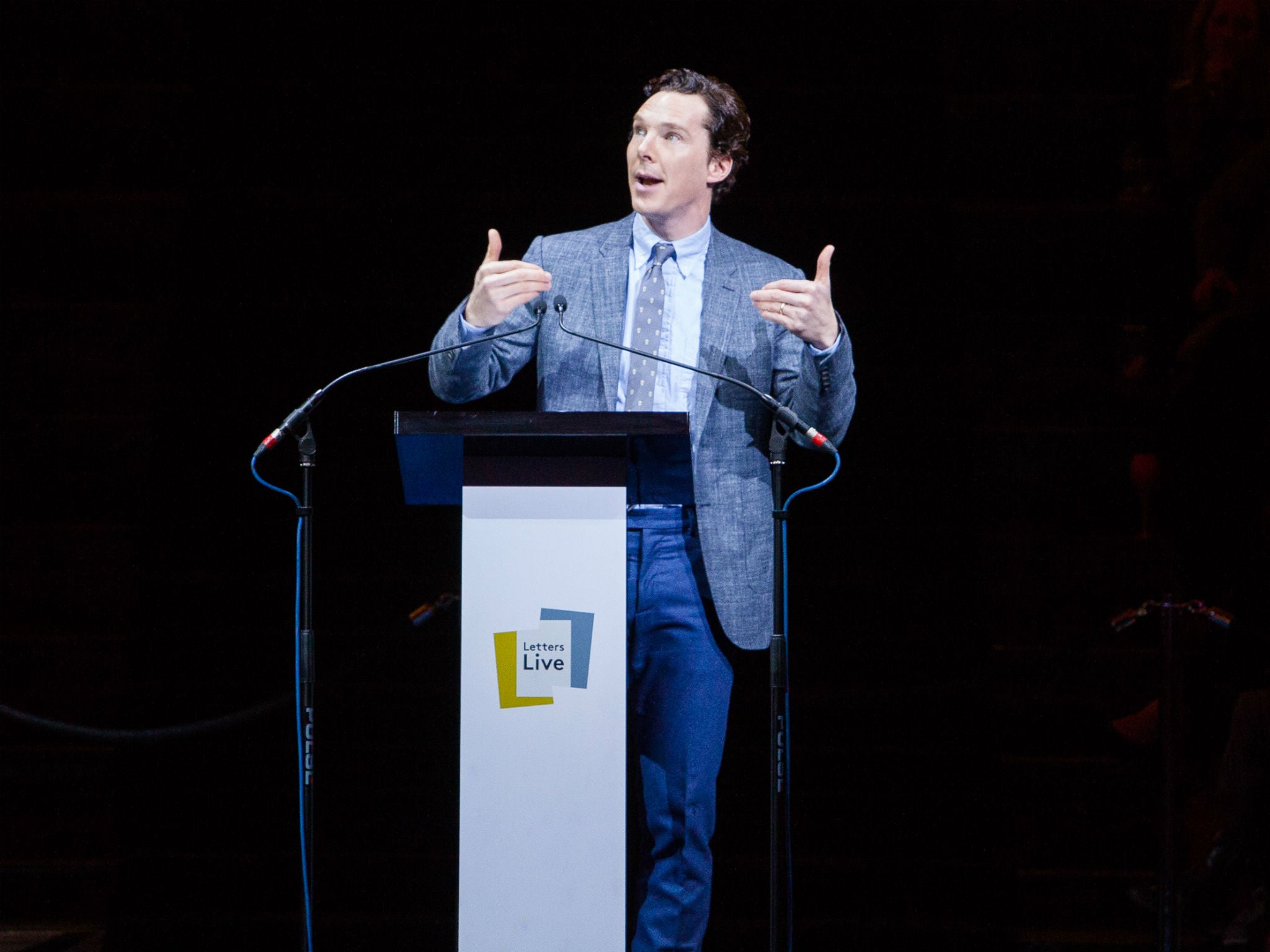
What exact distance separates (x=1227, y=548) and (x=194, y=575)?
115 inches

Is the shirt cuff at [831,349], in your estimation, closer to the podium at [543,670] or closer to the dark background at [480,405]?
the podium at [543,670]

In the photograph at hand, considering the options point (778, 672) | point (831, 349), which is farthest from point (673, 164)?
point (778, 672)

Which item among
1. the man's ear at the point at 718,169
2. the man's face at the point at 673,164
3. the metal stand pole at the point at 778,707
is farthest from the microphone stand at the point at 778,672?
the man's ear at the point at 718,169

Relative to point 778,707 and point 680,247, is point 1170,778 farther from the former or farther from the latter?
point 680,247

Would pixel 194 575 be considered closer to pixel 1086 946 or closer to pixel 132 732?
pixel 132 732

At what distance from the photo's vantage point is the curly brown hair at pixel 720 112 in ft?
9.42

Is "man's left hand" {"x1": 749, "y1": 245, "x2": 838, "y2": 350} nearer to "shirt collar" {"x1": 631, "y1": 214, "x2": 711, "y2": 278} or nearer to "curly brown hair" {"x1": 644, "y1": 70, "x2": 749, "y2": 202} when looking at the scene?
"shirt collar" {"x1": 631, "y1": 214, "x2": 711, "y2": 278}

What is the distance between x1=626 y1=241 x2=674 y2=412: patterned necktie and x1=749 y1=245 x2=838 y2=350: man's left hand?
1.19 ft

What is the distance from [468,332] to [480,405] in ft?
3.56

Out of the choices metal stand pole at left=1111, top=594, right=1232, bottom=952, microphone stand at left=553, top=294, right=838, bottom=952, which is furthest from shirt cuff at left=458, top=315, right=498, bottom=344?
metal stand pole at left=1111, top=594, right=1232, bottom=952

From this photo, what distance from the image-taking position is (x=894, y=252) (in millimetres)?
3383

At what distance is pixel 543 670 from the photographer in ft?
6.50

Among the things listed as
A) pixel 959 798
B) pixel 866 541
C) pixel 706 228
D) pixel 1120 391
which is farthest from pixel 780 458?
pixel 1120 391

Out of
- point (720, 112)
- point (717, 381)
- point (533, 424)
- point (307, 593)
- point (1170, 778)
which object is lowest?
point (1170, 778)
